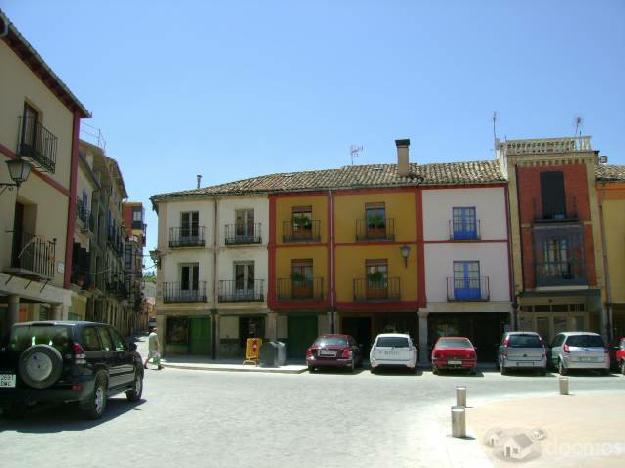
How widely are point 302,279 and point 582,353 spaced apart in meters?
14.2

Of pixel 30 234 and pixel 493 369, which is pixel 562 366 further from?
pixel 30 234

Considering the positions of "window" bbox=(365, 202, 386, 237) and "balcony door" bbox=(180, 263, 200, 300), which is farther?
"balcony door" bbox=(180, 263, 200, 300)

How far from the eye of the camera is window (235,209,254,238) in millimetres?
32875

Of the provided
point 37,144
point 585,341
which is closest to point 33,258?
point 37,144

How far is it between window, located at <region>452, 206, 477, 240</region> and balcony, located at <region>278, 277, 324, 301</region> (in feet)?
23.7

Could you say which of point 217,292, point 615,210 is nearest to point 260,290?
point 217,292

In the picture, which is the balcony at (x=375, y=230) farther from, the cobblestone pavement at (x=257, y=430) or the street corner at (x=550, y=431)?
the street corner at (x=550, y=431)

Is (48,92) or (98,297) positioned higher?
(48,92)

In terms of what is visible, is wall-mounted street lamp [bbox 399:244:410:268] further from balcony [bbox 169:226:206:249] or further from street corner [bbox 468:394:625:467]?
street corner [bbox 468:394:625:467]

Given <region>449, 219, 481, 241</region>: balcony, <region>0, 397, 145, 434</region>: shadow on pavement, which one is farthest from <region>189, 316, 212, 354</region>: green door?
<region>0, 397, 145, 434</region>: shadow on pavement

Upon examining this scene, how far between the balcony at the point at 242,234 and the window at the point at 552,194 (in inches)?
560

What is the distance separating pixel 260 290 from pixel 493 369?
12.3 m

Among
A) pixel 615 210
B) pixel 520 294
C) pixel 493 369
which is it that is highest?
pixel 615 210

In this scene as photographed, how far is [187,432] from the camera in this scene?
31.3 feet
